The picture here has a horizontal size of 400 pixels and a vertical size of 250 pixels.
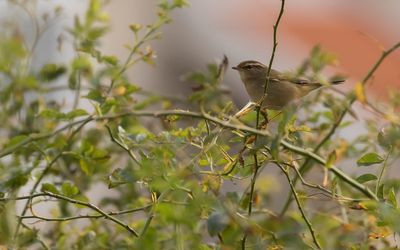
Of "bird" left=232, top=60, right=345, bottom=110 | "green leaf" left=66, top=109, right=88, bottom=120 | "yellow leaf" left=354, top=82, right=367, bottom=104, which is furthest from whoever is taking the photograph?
"bird" left=232, top=60, right=345, bottom=110

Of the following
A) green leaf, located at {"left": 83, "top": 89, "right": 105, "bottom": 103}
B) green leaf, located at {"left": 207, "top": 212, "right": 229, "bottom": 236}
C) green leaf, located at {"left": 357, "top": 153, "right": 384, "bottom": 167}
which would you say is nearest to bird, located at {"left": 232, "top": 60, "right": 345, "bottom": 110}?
green leaf, located at {"left": 83, "top": 89, "right": 105, "bottom": 103}

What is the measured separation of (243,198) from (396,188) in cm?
29

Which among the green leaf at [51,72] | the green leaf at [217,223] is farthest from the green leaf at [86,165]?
the green leaf at [217,223]

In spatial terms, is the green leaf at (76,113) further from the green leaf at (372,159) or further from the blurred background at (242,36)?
the blurred background at (242,36)

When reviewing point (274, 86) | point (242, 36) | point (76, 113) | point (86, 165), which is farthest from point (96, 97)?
→ point (242, 36)

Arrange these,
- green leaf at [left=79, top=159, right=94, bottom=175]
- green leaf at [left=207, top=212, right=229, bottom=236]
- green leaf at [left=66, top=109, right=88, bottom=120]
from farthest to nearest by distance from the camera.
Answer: green leaf at [left=79, top=159, right=94, bottom=175], green leaf at [left=66, top=109, right=88, bottom=120], green leaf at [left=207, top=212, right=229, bottom=236]

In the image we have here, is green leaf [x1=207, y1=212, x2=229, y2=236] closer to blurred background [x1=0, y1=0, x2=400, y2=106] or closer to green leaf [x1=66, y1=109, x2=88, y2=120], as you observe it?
green leaf [x1=66, y1=109, x2=88, y2=120]

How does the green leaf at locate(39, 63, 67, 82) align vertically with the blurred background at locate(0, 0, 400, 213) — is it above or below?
above

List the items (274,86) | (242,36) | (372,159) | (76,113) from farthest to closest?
(242,36), (274,86), (76,113), (372,159)

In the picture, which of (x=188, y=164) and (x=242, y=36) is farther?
(x=242, y=36)

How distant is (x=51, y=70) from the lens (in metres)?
2.25

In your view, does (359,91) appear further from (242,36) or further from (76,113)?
(242,36)

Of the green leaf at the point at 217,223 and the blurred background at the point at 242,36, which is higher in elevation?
the green leaf at the point at 217,223

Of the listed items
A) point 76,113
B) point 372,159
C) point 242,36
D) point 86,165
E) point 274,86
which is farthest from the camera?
point 242,36
